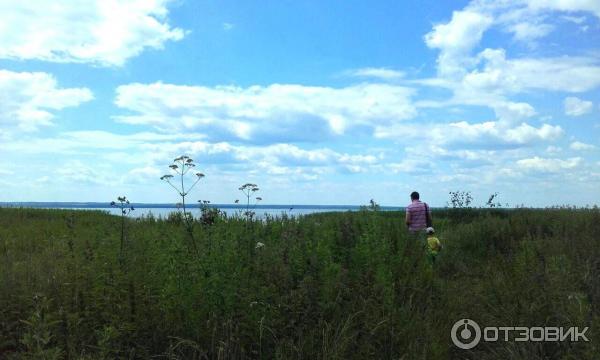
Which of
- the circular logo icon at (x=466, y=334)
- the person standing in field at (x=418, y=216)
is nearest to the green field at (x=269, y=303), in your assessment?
the circular logo icon at (x=466, y=334)

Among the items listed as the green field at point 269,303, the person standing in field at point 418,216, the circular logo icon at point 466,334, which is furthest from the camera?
the person standing in field at point 418,216

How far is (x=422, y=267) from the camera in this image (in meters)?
7.32

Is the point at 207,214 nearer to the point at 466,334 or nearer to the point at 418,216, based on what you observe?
the point at 466,334

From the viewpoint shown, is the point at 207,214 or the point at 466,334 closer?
the point at 466,334

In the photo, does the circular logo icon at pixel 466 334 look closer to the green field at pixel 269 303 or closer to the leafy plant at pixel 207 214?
the green field at pixel 269 303

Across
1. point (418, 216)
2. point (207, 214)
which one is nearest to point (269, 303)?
point (207, 214)

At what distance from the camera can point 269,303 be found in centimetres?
534

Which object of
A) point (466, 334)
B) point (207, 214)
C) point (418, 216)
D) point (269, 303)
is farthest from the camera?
point (418, 216)

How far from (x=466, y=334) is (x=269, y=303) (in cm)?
231

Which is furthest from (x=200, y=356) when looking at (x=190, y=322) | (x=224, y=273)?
(x=224, y=273)

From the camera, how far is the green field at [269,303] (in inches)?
190

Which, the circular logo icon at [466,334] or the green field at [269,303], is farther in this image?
the circular logo icon at [466,334]

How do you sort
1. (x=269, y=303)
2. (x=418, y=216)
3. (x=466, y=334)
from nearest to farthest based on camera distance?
1. (x=269, y=303)
2. (x=466, y=334)
3. (x=418, y=216)

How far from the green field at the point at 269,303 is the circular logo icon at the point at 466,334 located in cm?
10
